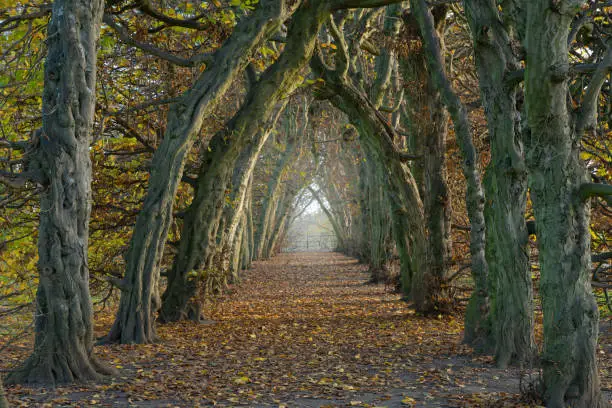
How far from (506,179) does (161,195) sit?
5225 mm

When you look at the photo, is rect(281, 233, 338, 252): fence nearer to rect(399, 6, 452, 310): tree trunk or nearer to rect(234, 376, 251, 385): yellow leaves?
rect(399, 6, 452, 310): tree trunk

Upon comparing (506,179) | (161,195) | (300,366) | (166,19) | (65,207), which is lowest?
(300,366)

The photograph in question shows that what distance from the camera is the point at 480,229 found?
10039mm

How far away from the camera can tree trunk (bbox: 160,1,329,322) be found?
12.4 m

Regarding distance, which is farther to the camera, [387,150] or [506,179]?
[387,150]

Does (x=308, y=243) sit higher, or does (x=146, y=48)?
(x=146, y=48)

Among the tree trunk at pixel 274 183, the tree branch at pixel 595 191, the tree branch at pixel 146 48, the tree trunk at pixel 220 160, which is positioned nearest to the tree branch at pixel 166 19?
the tree branch at pixel 146 48

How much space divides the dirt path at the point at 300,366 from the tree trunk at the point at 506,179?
0.59 metres

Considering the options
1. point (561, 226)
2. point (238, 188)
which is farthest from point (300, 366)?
point (238, 188)

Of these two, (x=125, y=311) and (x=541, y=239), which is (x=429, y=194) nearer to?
(x=125, y=311)

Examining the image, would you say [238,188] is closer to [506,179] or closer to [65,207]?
[65,207]

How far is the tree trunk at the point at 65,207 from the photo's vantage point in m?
7.23

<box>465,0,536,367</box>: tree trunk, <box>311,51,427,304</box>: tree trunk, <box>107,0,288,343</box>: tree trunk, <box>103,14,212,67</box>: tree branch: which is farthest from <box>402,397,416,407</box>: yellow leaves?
<box>311,51,427,304</box>: tree trunk

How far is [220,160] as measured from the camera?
12.5 meters
